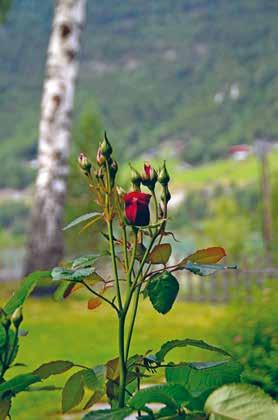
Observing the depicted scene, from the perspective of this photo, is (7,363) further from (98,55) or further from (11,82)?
(98,55)

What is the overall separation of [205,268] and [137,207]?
0.18m

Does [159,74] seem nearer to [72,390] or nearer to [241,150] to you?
[241,150]

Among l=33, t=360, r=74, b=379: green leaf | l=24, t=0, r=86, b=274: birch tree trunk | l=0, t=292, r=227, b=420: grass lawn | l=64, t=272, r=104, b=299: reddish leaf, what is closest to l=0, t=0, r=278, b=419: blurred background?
l=24, t=0, r=86, b=274: birch tree trunk

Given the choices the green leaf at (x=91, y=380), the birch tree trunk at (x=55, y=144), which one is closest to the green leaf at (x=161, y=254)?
the green leaf at (x=91, y=380)

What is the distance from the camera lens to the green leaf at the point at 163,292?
4.35 feet

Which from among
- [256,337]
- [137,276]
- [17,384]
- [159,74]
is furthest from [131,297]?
[159,74]

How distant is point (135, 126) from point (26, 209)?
38.2 ft

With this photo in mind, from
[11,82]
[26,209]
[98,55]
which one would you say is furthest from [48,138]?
[98,55]

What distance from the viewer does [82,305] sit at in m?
8.09

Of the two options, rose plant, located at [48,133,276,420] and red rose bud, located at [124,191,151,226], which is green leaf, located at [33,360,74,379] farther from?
red rose bud, located at [124,191,151,226]

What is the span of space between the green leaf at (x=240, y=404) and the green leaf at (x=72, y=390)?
370 millimetres

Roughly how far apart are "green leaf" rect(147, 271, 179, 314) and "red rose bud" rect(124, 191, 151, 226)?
117mm

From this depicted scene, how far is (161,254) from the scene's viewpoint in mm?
1421

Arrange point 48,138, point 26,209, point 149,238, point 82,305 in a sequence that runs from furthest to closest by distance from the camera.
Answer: point 26,209, point 48,138, point 82,305, point 149,238
